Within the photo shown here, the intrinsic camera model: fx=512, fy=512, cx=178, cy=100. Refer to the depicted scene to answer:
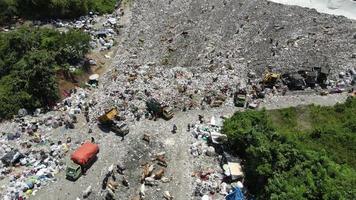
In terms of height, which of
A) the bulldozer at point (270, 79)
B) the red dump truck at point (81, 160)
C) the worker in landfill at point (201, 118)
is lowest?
the red dump truck at point (81, 160)

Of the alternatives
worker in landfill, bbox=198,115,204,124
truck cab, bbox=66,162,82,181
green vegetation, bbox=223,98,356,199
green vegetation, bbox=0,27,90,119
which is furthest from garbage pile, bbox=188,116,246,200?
green vegetation, bbox=0,27,90,119

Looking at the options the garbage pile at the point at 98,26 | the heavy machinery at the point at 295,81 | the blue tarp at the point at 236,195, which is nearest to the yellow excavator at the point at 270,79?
the heavy machinery at the point at 295,81

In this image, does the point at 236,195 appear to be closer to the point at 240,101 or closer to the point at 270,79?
the point at 240,101

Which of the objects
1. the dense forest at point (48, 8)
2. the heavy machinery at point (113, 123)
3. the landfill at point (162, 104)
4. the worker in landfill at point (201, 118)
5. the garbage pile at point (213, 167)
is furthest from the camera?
the dense forest at point (48, 8)

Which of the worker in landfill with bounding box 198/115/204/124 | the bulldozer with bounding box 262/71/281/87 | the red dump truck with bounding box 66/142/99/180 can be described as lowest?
the red dump truck with bounding box 66/142/99/180

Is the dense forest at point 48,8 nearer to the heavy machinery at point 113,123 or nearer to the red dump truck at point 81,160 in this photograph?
the heavy machinery at point 113,123

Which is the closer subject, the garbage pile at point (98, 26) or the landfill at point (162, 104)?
the landfill at point (162, 104)

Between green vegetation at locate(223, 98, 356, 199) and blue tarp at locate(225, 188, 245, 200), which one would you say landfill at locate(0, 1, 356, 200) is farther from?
green vegetation at locate(223, 98, 356, 199)

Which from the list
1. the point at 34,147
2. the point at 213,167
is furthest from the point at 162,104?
the point at 34,147
